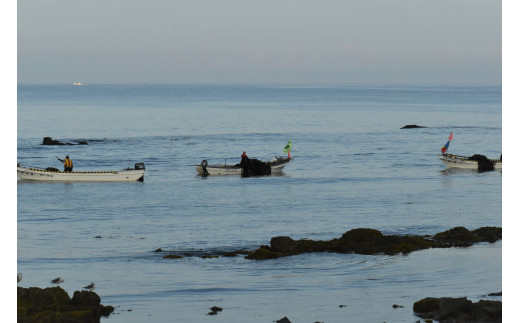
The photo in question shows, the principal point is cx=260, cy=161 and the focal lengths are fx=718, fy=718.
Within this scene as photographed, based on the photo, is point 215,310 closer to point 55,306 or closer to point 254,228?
point 55,306

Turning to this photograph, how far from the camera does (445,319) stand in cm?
2089

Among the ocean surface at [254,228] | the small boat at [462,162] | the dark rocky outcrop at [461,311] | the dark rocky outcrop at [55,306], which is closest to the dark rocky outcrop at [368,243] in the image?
the ocean surface at [254,228]

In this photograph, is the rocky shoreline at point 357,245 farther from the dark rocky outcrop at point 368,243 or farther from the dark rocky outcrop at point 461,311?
the dark rocky outcrop at point 461,311

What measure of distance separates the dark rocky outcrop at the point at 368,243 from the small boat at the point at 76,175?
32.4 meters

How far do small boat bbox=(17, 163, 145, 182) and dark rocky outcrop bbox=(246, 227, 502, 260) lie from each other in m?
32.4

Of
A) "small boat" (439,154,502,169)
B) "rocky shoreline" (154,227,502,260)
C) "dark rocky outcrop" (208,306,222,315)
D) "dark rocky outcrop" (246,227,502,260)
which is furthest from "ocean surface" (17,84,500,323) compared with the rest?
"small boat" (439,154,502,169)

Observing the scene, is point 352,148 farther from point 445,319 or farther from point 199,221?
point 445,319

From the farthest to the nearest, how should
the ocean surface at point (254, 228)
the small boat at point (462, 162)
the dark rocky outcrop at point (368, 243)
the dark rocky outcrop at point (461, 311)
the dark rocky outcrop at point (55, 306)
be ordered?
the small boat at point (462, 162) < the dark rocky outcrop at point (368, 243) < the ocean surface at point (254, 228) < the dark rocky outcrop at point (55, 306) < the dark rocky outcrop at point (461, 311)

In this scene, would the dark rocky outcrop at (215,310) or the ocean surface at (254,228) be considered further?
the ocean surface at (254,228)

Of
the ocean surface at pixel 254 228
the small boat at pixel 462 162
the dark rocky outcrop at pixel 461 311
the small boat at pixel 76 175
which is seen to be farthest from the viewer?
the small boat at pixel 462 162

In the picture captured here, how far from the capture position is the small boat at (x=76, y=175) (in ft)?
201

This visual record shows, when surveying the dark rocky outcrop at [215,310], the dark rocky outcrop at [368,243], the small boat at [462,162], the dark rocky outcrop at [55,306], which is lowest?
the dark rocky outcrop at [215,310]

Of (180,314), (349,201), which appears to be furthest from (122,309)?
(349,201)
